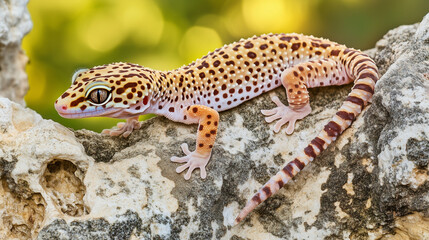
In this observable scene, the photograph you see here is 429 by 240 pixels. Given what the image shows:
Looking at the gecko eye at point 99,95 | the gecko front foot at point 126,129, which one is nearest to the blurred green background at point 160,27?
the gecko front foot at point 126,129

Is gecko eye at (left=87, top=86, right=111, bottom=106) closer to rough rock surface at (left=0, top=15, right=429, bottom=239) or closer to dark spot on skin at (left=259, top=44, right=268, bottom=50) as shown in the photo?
rough rock surface at (left=0, top=15, right=429, bottom=239)

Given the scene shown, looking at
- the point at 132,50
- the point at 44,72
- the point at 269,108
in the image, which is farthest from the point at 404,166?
the point at 44,72

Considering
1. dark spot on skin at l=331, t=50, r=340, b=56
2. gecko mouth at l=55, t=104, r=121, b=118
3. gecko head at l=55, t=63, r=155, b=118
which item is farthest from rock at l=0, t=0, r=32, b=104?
dark spot on skin at l=331, t=50, r=340, b=56

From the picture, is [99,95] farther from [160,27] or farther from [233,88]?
[160,27]

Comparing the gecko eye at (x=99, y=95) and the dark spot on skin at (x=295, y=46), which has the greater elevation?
the dark spot on skin at (x=295, y=46)

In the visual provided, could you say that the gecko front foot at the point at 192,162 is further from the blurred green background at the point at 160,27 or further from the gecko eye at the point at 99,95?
the blurred green background at the point at 160,27

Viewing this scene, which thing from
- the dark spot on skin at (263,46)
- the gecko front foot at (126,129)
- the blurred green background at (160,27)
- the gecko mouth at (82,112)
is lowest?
the gecko front foot at (126,129)
